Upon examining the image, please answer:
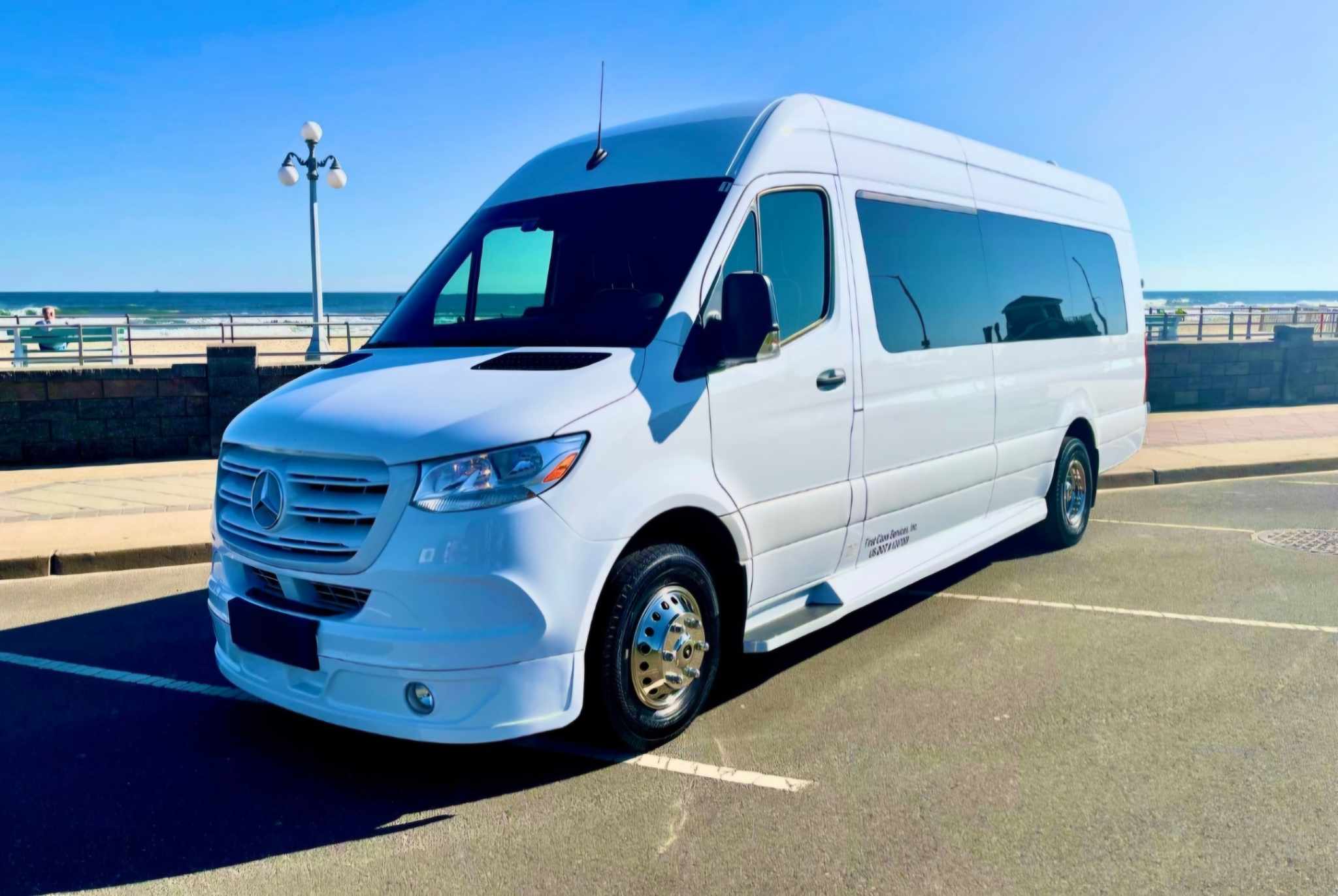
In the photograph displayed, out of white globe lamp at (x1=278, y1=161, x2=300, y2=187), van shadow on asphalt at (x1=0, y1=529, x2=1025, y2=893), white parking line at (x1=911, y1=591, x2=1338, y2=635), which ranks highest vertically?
white globe lamp at (x1=278, y1=161, x2=300, y2=187)

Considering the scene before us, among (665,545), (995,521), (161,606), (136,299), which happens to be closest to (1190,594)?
(995,521)

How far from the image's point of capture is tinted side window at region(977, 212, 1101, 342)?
6.25m

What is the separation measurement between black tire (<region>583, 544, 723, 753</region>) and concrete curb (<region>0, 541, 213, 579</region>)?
4608mm

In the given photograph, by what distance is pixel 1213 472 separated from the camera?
1109 cm

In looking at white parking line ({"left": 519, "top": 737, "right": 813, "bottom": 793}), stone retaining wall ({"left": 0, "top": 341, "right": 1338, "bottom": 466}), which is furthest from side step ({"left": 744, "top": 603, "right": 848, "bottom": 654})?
stone retaining wall ({"left": 0, "top": 341, "right": 1338, "bottom": 466})

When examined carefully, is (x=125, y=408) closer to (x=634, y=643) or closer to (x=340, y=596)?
(x=340, y=596)

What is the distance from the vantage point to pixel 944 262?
5.70 m

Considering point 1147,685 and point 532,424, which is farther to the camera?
point 1147,685

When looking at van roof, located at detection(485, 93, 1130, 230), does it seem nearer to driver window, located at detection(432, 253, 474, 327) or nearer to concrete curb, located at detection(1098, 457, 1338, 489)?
driver window, located at detection(432, 253, 474, 327)

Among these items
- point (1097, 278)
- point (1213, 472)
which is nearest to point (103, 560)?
point (1097, 278)

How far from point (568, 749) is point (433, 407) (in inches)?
59.7

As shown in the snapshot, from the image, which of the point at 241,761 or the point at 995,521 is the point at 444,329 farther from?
the point at 995,521

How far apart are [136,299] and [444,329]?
363 feet

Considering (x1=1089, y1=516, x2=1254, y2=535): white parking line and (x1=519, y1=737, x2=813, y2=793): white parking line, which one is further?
(x1=1089, y1=516, x2=1254, y2=535): white parking line
